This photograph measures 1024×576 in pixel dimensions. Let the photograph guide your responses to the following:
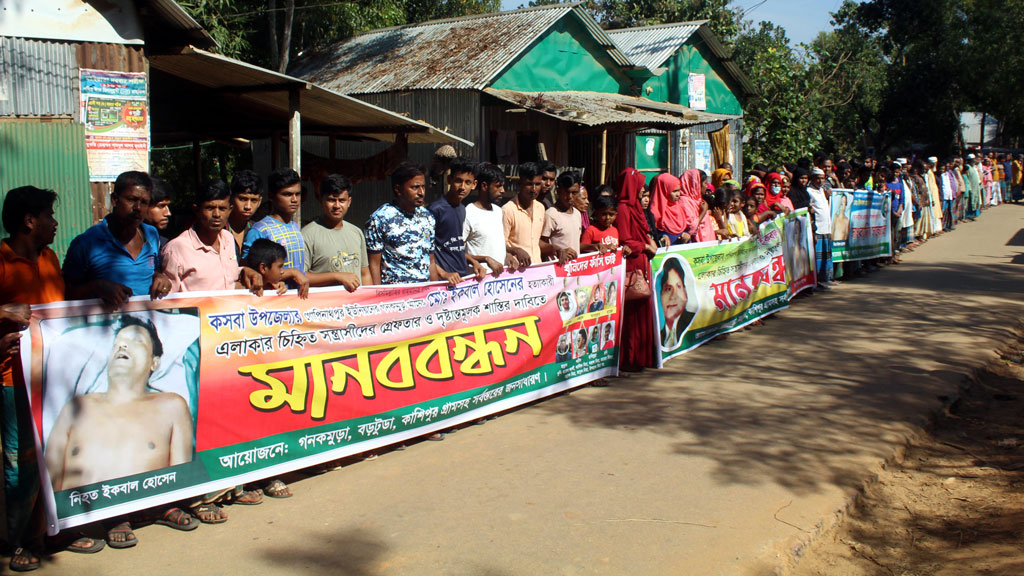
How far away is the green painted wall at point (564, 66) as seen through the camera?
16125mm

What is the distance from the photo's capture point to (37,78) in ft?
24.8

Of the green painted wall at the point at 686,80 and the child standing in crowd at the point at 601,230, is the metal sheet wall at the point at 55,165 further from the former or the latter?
the green painted wall at the point at 686,80

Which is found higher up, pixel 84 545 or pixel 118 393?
pixel 118 393

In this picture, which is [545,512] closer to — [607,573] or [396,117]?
[607,573]

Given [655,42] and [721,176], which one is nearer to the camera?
[721,176]

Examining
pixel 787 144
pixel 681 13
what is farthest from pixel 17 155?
pixel 681 13

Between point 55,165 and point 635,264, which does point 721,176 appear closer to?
point 635,264

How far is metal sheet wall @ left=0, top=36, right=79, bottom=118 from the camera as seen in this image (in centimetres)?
740

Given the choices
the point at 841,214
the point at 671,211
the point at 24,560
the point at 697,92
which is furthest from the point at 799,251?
the point at 697,92

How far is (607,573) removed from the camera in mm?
3799

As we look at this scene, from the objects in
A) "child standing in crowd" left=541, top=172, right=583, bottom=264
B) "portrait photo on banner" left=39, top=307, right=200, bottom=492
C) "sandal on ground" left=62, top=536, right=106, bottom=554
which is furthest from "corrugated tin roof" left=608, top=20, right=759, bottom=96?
"sandal on ground" left=62, top=536, right=106, bottom=554

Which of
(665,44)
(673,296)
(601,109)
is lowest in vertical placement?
(673,296)

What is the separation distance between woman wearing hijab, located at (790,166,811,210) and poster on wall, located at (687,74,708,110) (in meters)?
10.4

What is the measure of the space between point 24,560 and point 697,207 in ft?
23.7
